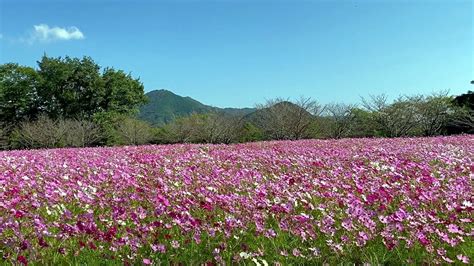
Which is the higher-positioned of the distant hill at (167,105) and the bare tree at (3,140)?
the distant hill at (167,105)

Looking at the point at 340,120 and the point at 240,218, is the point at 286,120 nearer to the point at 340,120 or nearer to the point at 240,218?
the point at 340,120

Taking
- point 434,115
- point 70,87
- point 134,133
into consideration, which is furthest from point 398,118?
point 70,87

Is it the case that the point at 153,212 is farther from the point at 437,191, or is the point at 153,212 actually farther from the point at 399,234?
the point at 437,191

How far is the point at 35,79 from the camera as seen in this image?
4828 centimetres

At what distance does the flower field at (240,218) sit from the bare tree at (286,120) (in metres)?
25.6

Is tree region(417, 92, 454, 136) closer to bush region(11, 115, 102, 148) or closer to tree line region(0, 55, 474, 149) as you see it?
tree line region(0, 55, 474, 149)

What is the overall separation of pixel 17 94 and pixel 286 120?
1210 inches

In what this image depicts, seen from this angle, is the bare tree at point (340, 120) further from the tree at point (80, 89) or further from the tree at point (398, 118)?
the tree at point (80, 89)

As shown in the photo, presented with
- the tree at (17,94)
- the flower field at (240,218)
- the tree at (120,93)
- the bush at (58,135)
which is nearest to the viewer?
the flower field at (240,218)

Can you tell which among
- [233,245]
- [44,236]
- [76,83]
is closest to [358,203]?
[233,245]

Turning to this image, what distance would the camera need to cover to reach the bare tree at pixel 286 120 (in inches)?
1260

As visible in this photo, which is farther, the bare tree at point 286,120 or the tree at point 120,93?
the tree at point 120,93

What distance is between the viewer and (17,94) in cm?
4650

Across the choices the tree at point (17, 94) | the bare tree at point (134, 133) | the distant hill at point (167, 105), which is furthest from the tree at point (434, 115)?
the distant hill at point (167, 105)
